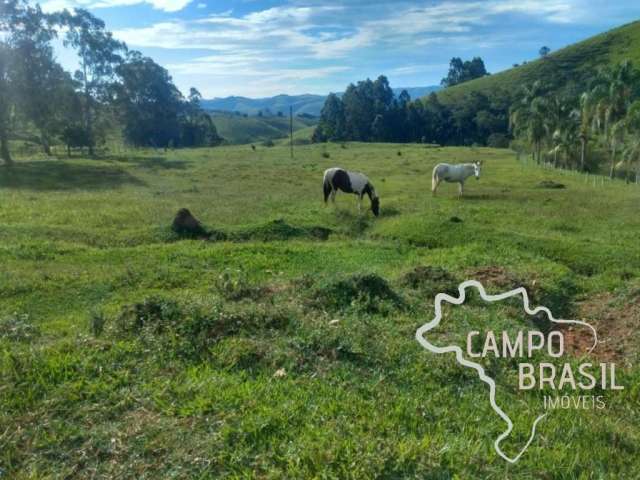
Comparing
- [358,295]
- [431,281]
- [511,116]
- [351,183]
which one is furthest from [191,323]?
[511,116]

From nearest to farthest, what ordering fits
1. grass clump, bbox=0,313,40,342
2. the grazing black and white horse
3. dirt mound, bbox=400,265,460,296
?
grass clump, bbox=0,313,40,342
dirt mound, bbox=400,265,460,296
the grazing black and white horse

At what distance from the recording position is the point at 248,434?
13.8 feet

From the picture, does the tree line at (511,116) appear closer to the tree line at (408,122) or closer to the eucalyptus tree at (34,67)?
the tree line at (408,122)

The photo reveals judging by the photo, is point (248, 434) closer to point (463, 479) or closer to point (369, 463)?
point (369, 463)

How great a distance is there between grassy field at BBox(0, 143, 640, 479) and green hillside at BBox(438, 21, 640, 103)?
Answer: 9894cm

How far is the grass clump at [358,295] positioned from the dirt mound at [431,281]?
0.91 m

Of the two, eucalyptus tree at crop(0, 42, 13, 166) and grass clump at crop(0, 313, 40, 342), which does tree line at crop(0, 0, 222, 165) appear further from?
grass clump at crop(0, 313, 40, 342)

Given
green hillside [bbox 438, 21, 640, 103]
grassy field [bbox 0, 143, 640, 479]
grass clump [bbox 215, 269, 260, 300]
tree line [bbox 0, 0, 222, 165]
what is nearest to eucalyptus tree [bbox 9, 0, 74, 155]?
tree line [bbox 0, 0, 222, 165]

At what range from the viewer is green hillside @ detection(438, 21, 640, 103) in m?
98.8

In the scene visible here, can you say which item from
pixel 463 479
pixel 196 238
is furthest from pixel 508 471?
pixel 196 238

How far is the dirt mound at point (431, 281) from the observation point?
8.68m

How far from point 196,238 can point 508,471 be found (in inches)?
413

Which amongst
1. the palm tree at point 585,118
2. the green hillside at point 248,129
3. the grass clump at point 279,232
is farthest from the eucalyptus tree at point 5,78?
the green hillside at point 248,129

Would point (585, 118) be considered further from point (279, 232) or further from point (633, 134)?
point (279, 232)
